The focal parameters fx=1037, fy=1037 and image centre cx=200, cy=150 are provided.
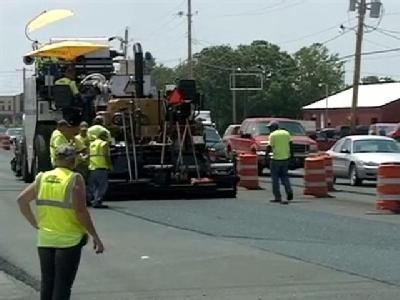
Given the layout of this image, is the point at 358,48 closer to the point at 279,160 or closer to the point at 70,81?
the point at 70,81

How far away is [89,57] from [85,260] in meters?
13.5

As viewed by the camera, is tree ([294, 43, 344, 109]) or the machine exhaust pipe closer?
the machine exhaust pipe

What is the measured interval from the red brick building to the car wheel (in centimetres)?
6005

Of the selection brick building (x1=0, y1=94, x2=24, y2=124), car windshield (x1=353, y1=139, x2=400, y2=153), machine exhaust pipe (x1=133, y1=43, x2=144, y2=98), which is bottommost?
car windshield (x1=353, y1=139, x2=400, y2=153)

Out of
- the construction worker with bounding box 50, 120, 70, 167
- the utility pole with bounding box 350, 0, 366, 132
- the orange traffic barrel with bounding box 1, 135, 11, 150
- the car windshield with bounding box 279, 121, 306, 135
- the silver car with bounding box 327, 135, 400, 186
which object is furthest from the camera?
the orange traffic barrel with bounding box 1, 135, 11, 150

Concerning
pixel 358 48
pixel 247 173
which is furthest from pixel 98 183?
pixel 358 48

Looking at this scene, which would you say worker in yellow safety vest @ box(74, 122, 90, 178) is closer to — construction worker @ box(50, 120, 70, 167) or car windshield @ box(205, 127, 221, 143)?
construction worker @ box(50, 120, 70, 167)

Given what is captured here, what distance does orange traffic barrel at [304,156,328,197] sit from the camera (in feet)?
79.1

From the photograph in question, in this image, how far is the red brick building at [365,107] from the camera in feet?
294

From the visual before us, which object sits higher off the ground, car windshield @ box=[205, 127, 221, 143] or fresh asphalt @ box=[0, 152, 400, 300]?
car windshield @ box=[205, 127, 221, 143]

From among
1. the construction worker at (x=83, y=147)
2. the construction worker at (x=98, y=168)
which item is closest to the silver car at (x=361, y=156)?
the construction worker at (x=83, y=147)

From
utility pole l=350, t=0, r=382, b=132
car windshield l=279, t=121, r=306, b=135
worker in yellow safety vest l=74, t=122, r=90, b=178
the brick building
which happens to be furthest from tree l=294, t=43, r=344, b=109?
worker in yellow safety vest l=74, t=122, r=90, b=178

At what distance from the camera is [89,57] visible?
2638 cm

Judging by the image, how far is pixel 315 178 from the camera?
24.3 meters
